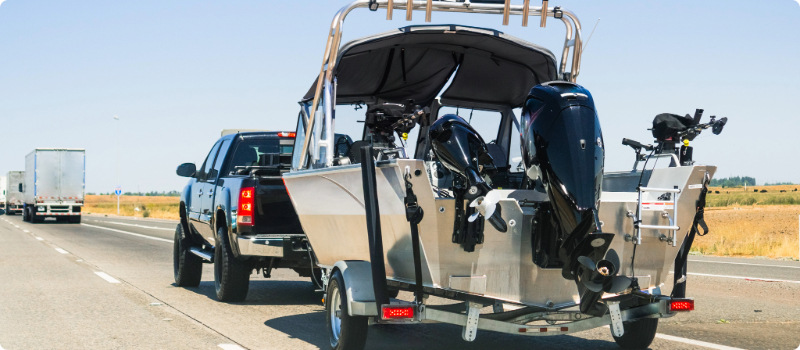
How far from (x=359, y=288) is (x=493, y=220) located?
1.24 metres

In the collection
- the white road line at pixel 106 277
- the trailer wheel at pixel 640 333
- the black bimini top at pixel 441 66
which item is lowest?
the white road line at pixel 106 277

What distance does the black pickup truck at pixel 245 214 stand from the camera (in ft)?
31.1

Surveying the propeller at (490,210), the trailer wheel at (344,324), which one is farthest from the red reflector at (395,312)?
the propeller at (490,210)

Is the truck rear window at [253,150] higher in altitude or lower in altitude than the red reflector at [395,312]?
higher

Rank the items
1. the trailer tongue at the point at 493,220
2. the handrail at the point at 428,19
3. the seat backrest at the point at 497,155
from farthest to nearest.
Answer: the seat backrest at the point at 497,155
the handrail at the point at 428,19
the trailer tongue at the point at 493,220

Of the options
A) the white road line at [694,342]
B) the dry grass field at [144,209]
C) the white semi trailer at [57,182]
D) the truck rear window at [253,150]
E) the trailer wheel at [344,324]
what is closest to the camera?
the trailer wheel at [344,324]

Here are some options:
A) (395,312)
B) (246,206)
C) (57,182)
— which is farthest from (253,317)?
(57,182)

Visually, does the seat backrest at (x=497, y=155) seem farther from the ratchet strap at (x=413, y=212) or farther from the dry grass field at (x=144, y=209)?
the dry grass field at (x=144, y=209)

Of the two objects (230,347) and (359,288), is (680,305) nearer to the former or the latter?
(359,288)

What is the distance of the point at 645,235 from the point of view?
18.9 feet

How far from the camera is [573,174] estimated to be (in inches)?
199

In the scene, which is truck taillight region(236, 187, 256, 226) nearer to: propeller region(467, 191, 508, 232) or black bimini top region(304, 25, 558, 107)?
black bimini top region(304, 25, 558, 107)

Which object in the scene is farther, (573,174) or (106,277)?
(106,277)

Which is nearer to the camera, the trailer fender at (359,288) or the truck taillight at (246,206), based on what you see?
the trailer fender at (359,288)
